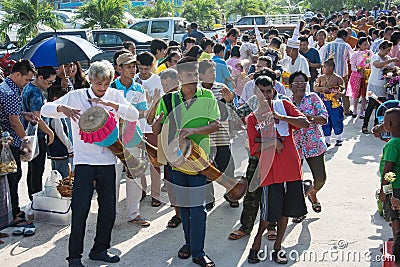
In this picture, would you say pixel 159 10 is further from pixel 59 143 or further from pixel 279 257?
pixel 279 257

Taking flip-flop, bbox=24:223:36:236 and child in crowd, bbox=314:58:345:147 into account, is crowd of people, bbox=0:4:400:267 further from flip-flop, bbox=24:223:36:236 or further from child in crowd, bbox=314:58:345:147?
child in crowd, bbox=314:58:345:147

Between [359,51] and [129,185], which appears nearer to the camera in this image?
[129,185]

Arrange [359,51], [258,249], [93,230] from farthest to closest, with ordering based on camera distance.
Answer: [359,51]
[93,230]
[258,249]

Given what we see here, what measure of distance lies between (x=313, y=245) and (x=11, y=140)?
303cm

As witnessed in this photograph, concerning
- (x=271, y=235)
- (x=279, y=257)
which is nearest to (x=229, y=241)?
(x=271, y=235)


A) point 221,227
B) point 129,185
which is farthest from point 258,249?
point 129,185

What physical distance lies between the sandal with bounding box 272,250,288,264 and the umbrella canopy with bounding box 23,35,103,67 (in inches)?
122

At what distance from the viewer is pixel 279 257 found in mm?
4977

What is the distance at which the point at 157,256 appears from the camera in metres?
5.18

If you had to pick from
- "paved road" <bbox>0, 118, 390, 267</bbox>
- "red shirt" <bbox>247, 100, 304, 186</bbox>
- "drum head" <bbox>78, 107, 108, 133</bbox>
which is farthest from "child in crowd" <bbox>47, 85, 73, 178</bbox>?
"red shirt" <bbox>247, 100, 304, 186</bbox>

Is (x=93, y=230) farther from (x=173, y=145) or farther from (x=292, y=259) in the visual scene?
(x=292, y=259)

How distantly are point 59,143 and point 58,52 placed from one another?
3.43ft

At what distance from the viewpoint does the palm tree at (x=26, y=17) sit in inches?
619

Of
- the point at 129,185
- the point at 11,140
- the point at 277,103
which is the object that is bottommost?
the point at 129,185
